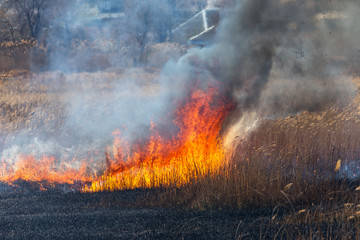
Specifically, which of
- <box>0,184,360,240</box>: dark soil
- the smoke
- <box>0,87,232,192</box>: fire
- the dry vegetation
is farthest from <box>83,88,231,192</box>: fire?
<box>0,184,360,240</box>: dark soil

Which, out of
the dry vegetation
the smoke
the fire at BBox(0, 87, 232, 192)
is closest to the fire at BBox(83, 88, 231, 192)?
the fire at BBox(0, 87, 232, 192)

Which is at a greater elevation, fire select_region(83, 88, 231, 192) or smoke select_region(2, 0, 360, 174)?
smoke select_region(2, 0, 360, 174)

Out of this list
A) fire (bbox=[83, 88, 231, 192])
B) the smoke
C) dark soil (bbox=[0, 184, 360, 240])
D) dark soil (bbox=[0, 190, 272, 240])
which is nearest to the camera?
dark soil (bbox=[0, 184, 360, 240])

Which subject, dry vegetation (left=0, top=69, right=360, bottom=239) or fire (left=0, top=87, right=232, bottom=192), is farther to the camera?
fire (left=0, top=87, right=232, bottom=192)

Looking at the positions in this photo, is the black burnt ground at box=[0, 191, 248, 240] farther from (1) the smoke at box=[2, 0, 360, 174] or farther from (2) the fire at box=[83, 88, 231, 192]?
(1) the smoke at box=[2, 0, 360, 174]

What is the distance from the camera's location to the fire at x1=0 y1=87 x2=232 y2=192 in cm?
997

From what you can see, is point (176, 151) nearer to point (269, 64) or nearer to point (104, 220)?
point (269, 64)

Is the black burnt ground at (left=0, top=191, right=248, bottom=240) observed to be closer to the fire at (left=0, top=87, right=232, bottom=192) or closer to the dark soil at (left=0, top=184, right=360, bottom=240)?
the dark soil at (left=0, top=184, right=360, bottom=240)

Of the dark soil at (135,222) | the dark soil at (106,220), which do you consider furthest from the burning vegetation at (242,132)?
the dark soil at (106,220)

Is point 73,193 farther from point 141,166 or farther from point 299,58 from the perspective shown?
point 299,58

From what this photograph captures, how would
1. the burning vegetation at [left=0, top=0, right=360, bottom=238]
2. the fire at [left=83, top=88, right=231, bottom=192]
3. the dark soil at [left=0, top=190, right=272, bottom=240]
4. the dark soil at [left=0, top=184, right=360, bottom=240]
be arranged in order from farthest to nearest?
the fire at [left=83, top=88, right=231, bottom=192] → the burning vegetation at [left=0, top=0, right=360, bottom=238] → the dark soil at [left=0, top=190, right=272, bottom=240] → the dark soil at [left=0, top=184, right=360, bottom=240]

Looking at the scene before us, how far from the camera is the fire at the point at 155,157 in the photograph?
9.97 metres

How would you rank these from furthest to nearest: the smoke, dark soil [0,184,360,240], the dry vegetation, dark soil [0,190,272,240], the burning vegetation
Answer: the smoke, the burning vegetation, the dry vegetation, dark soil [0,190,272,240], dark soil [0,184,360,240]

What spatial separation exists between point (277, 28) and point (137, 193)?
579 cm
